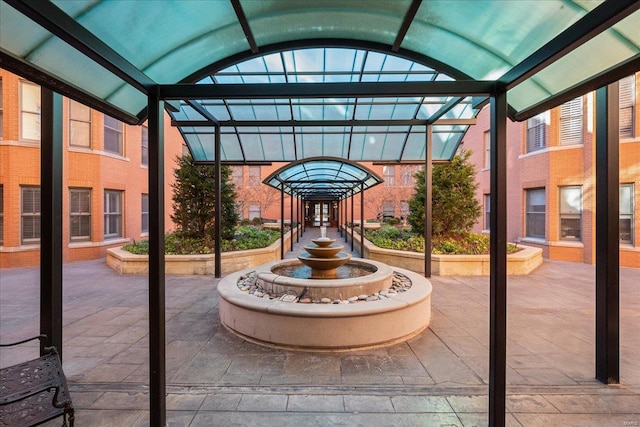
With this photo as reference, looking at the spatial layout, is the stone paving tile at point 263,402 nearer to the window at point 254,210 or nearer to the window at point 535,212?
the window at point 535,212

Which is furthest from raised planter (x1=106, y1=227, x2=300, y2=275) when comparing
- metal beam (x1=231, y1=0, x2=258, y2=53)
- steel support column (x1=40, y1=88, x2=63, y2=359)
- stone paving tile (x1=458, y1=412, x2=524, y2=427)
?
stone paving tile (x1=458, y1=412, x2=524, y2=427)

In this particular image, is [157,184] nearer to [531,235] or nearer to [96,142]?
[96,142]

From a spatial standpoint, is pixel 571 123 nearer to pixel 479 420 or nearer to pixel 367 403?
pixel 479 420

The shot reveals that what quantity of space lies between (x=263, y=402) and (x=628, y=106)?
1522 centimetres

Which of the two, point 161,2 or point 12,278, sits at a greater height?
point 161,2

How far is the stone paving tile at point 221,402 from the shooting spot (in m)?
2.92

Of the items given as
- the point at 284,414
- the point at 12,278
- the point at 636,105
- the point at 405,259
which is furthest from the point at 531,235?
the point at 12,278

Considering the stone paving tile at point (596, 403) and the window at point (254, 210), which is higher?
the window at point (254, 210)

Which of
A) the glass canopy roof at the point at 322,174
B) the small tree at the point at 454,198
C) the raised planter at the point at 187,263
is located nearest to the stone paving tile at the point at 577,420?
the glass canopy roof at the point at 322,174

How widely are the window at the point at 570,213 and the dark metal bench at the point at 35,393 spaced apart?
16.0 m

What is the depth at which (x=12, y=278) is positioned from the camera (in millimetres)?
8883

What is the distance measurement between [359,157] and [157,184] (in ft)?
31.1

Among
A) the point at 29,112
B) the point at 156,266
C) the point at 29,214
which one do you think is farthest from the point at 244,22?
the point at 29,214

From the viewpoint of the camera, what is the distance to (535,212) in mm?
13539
